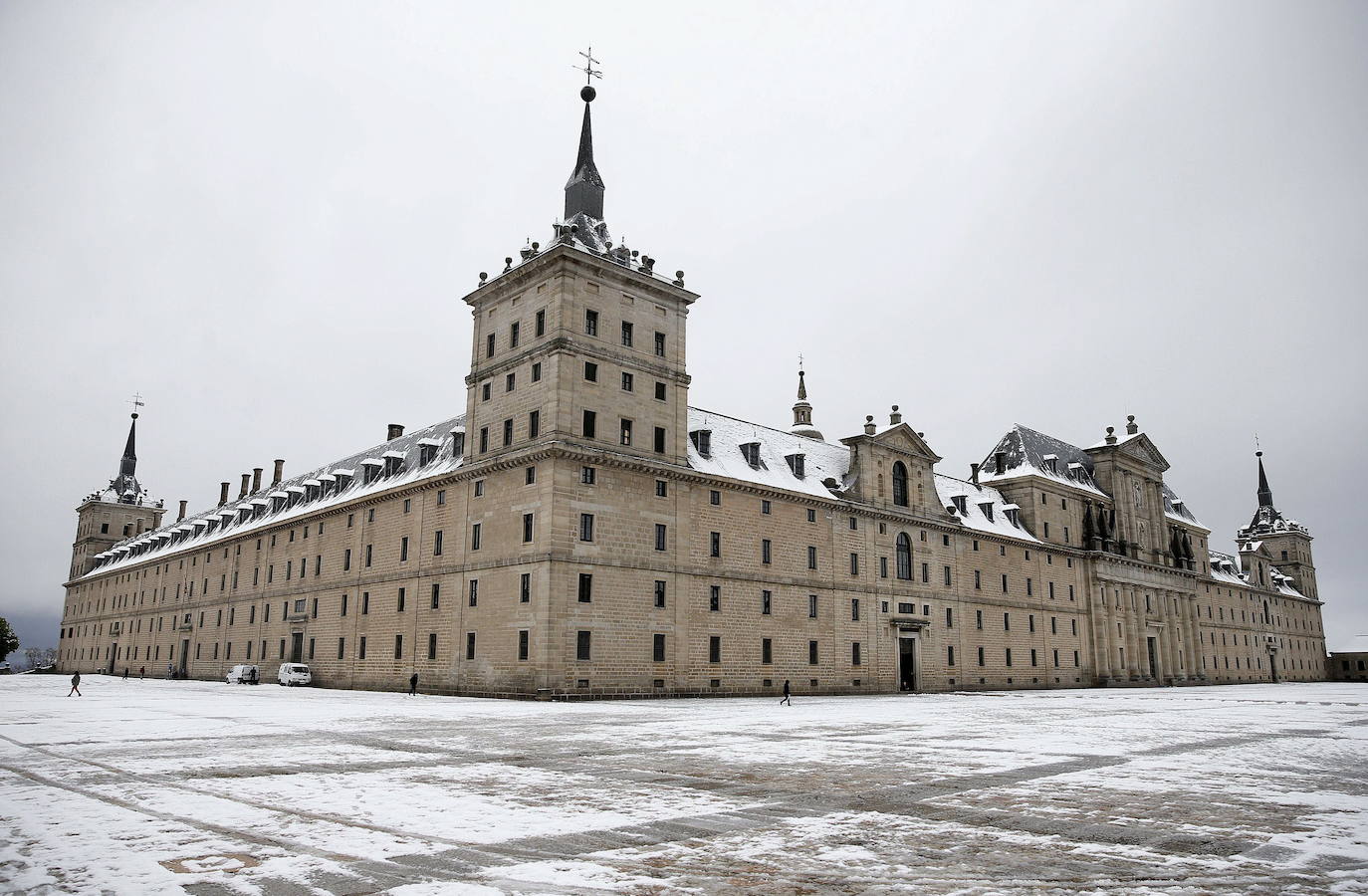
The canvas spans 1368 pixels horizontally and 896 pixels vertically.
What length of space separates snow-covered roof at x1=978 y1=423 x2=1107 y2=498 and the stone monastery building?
0.26m

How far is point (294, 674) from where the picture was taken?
2260 inches

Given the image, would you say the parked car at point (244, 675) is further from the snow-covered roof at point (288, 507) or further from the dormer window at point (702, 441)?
the dormer window at point (702, 441)

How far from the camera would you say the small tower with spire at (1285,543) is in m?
126

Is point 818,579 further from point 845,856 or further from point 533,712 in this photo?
point 845,856

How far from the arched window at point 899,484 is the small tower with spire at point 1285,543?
9144cm

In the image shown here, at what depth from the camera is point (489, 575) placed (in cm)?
4566

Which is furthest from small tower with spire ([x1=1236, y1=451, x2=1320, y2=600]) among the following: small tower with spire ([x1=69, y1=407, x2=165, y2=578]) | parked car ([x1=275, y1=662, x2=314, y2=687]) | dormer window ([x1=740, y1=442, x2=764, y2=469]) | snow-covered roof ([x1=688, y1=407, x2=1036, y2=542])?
small tower with spire ([x1=69, y1=407, x2=165, y2=578])

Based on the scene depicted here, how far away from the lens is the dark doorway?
196 feet

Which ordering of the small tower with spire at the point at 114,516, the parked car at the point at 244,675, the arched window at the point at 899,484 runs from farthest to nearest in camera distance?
1. the small tower with spire at the point at 114,516
2. the arched window at the point at 899,484
3. the parked car at the point at 244,675

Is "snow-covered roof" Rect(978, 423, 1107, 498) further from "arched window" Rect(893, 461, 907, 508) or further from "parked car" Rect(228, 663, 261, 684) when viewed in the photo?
"parked car" Rect(228, 663, 261, 684)

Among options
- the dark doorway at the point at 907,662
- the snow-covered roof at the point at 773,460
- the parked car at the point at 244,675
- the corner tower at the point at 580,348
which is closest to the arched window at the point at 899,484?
the snow-covered roof at the point at 773,460

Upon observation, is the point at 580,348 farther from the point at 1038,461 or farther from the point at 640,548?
→ the point at 1038,461

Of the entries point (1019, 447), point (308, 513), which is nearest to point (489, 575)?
point (308, 513)

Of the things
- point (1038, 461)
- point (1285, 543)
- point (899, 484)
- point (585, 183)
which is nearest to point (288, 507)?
point (585, 183)
